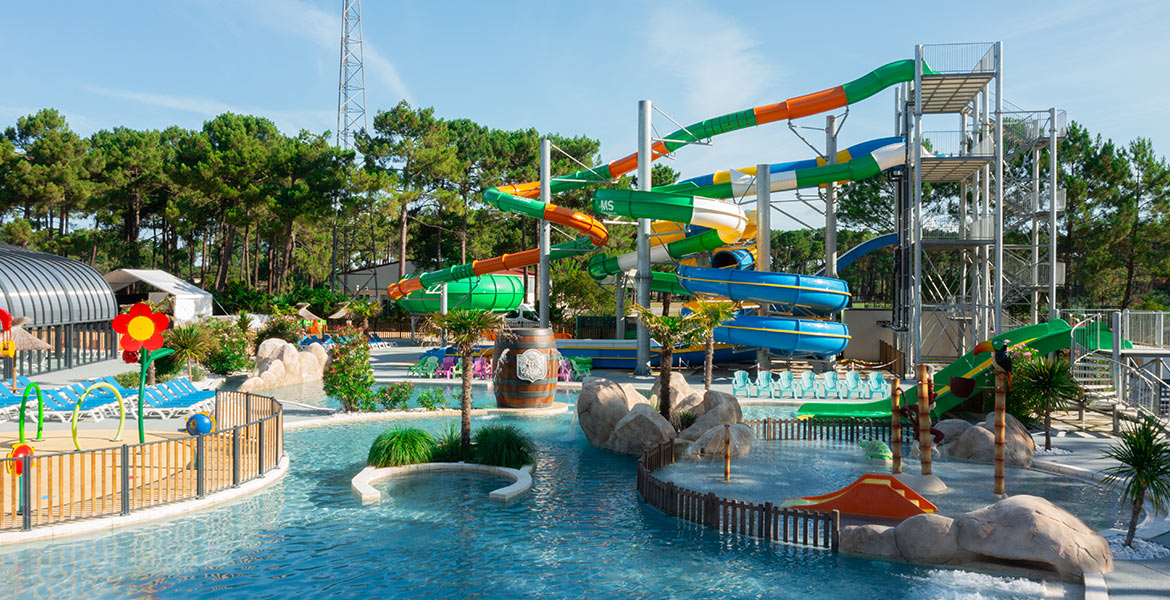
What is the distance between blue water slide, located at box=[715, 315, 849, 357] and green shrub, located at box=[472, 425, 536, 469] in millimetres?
13662

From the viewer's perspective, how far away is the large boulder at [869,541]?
10.1m

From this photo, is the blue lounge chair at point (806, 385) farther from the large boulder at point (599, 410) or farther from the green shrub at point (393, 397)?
the green shrub at point (393, 397)

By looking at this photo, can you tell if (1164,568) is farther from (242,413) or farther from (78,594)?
(242,413)

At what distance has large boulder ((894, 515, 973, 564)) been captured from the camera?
32.3 ft

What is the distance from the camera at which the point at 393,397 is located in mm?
21375

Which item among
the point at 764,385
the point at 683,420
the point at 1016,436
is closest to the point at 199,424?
the point at 683,420

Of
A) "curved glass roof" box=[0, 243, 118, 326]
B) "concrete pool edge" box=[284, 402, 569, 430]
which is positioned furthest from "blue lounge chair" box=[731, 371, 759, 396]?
"curved glass roof" box=[0, 243, 118, 326]

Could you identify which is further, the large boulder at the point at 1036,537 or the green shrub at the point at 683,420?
the green shrub at the point at 683,420

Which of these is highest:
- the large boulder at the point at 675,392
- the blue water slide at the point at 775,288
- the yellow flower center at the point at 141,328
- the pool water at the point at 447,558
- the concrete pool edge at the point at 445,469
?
the blue water slide at the point at 775,288

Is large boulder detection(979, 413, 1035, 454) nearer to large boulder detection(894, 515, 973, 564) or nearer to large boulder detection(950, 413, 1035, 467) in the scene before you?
large boulder detection(950, 413, 1035, 467)

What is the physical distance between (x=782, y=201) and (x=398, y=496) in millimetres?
23275

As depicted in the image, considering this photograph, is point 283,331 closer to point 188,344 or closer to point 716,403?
point 188,344

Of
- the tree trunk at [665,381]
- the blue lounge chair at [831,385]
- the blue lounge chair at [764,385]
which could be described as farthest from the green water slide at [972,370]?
the tree trunk at [665,381]

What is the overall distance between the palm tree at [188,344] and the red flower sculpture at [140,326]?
13.3 m
